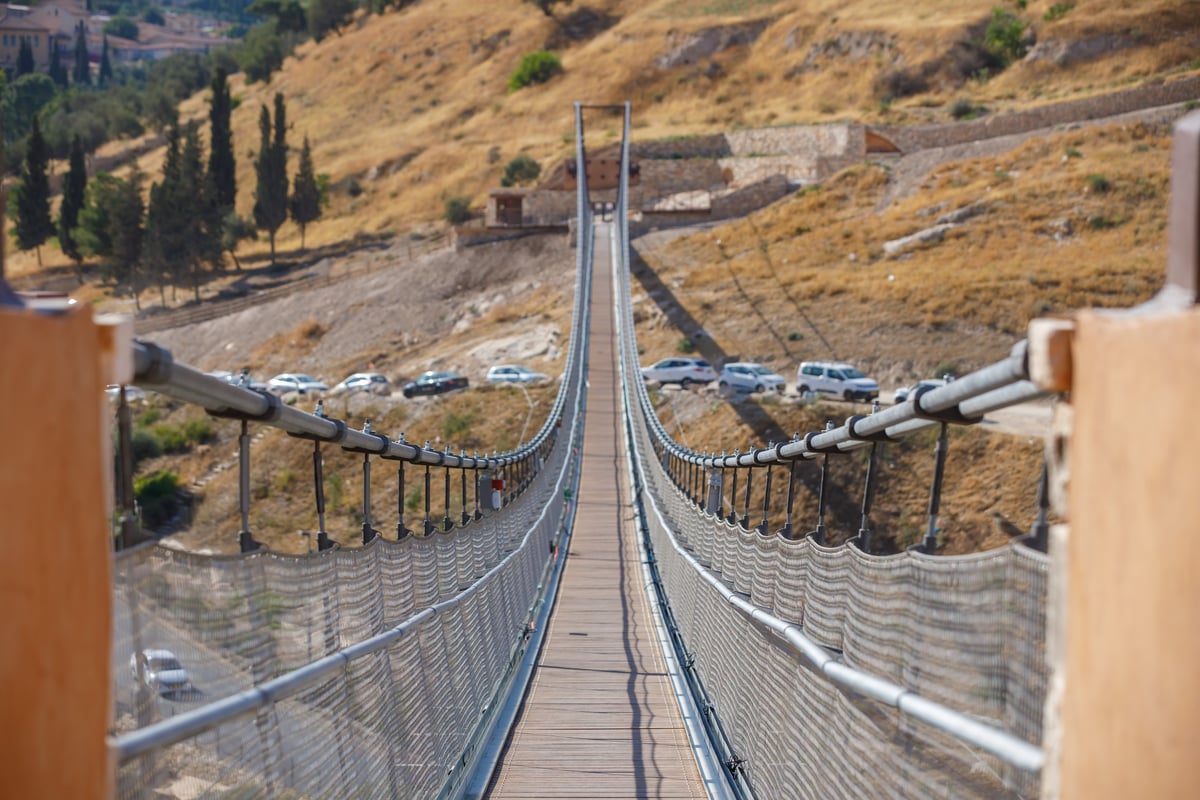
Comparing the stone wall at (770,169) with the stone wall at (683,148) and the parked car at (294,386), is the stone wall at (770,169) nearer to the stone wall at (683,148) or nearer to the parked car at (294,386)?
the stone wall at (683,148)

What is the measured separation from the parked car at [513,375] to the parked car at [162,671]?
34.5m

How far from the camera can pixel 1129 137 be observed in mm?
48312

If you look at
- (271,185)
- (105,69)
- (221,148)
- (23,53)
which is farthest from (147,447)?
(105,69)

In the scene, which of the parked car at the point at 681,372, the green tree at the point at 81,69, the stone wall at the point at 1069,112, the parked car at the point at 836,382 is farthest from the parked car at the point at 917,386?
the green tree at the point at 81,69

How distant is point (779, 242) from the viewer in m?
48.2

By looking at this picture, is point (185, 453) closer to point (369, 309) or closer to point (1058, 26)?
point (369, 309)

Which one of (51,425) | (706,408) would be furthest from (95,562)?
(706,408)

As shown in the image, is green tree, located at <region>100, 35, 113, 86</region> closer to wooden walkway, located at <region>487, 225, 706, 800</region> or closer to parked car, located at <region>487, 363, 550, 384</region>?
parked car, located at <region>487, 363, 550, 384</region>

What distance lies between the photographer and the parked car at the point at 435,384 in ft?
123

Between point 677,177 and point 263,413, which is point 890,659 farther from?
point 677,177

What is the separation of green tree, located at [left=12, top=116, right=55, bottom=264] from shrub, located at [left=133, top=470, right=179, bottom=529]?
34.8m

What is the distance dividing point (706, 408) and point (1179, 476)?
108ft

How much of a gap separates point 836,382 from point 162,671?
31.2 metres

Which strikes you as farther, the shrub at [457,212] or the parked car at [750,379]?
the shrub at [457,212]
